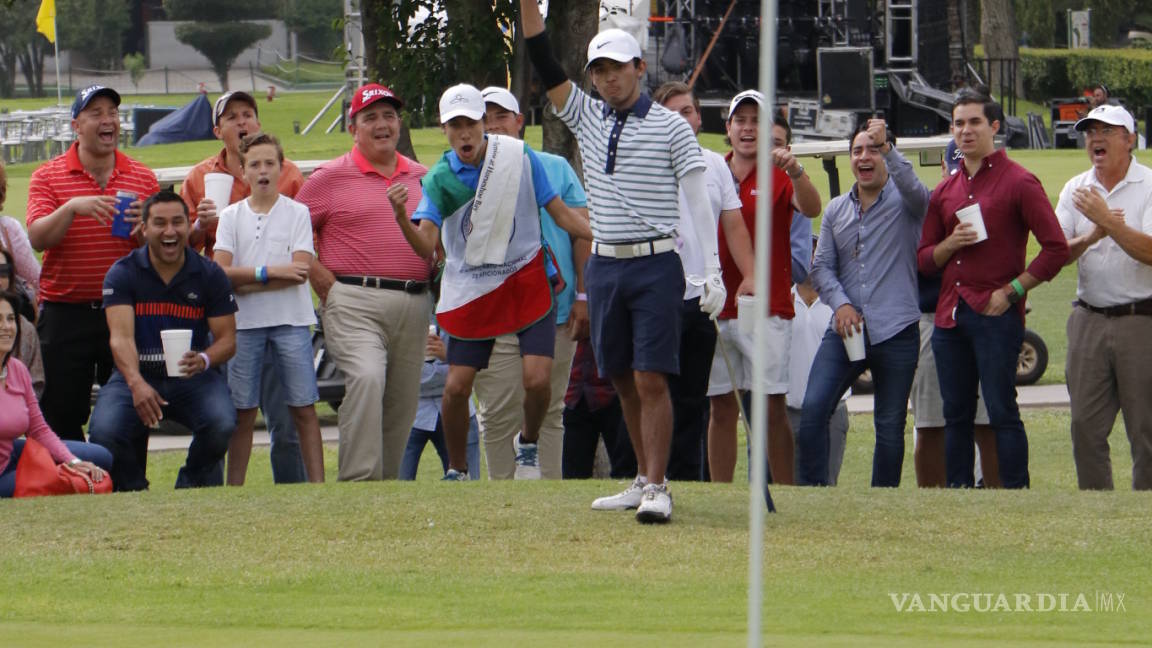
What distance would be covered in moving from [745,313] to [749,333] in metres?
0.49

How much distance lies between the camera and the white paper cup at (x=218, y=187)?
9570 millimetres

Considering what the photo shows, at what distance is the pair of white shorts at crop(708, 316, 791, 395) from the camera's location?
934 centimetres

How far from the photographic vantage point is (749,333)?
923 cm

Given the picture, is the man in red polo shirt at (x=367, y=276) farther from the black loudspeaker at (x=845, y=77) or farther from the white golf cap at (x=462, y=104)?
the black loudspeaker at (x=845, y=77)

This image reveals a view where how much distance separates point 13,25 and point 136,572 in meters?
72.6

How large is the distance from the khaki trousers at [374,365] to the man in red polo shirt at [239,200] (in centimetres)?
38

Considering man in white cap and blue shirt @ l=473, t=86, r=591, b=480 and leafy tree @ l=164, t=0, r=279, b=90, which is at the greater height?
leafy tree @ l=164, t=0, r=279, b=90

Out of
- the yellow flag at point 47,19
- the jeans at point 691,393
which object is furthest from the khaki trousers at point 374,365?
the yellow flag at point 47,19

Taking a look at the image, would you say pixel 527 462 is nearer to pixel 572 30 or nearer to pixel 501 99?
pixel 501 99

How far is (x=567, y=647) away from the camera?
18.9 ft

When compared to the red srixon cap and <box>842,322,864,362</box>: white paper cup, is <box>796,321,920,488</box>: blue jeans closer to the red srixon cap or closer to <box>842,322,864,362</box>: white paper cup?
<box>842,322,864,362</box>: white paper cup

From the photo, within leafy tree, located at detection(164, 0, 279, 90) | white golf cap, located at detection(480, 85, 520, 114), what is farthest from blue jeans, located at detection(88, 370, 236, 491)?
leafy tree, located at detection(164, 0, 279, 90)

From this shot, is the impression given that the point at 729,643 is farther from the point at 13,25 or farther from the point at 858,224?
the point at 13,25

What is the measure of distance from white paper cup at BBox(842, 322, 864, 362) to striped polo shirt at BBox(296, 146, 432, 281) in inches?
90.7
